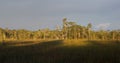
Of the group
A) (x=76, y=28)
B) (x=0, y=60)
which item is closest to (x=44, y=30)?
(x=76, y=28)

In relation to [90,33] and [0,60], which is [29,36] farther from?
[0,60]

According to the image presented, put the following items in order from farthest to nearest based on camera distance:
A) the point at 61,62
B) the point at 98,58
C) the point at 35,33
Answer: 1. the point at 35,33
2. the point at 98,58
3. the point at 61,62

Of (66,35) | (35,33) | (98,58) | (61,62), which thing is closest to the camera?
(61,62)

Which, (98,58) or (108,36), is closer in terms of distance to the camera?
(98,58)

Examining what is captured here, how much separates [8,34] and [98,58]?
56113 mm

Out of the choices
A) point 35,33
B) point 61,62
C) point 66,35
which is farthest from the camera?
point 35,33

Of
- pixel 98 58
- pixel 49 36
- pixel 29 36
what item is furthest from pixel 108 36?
pixel 98 58

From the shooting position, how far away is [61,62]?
10.5 m

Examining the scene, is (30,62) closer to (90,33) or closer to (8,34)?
(90,33)

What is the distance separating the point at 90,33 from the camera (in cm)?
5775

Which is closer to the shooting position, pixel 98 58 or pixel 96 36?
pixel 98 58

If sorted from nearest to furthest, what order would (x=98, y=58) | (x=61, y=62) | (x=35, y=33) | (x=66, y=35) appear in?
1. (x=61, y=62)
2. (x=98, y=58)
3. (x=66, y=35)
4. (x=35, y=33)

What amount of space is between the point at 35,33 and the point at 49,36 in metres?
3.59

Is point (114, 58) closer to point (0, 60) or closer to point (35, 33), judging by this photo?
point (0, 60)
